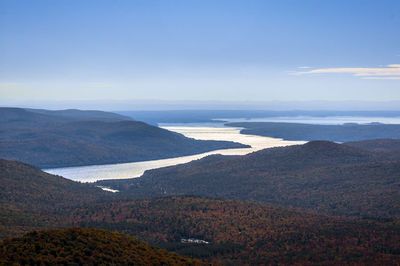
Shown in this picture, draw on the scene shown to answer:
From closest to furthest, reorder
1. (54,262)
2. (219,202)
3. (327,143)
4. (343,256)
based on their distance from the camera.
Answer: (54,262) < (343,256) < (219,202) < (327,143)

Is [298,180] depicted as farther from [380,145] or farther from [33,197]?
[380,145]

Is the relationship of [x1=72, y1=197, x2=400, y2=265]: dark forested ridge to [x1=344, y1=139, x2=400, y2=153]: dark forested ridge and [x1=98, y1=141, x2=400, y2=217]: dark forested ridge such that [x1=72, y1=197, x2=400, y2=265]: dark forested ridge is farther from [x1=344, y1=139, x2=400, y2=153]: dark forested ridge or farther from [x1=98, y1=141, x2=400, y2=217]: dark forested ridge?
[x1=344, y1=139, x2=400, y2=153]: dark forested ridge

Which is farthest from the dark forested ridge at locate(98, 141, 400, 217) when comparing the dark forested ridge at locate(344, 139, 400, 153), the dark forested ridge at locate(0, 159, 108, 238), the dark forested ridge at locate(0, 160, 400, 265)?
the dark forested ridge at locate(344, 139, 400, 153)

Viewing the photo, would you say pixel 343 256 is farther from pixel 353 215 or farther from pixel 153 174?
pixel 153 174

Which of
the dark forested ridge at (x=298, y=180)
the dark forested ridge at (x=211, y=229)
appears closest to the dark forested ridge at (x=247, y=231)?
the dark forested ridge at (x=211, y=229)

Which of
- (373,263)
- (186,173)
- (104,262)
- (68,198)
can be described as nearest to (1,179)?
(68,198)

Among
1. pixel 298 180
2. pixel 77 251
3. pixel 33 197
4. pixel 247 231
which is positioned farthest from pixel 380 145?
pixel 77 251

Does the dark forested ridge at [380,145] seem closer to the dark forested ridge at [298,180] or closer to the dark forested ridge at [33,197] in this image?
the dark forested ridge at [298,180]
